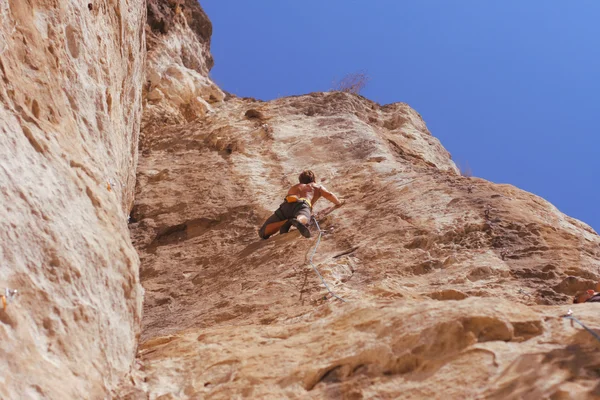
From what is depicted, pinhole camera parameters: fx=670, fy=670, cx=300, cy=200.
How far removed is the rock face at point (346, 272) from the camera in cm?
370

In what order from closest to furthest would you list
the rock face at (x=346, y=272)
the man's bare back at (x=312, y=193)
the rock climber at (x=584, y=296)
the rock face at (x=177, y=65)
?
the rock face at (x=346, y=272)
the rock climber at (x=584, y=296)
the man's bare back at (x=312, y=193)
the rock face at (x=177, y=65)

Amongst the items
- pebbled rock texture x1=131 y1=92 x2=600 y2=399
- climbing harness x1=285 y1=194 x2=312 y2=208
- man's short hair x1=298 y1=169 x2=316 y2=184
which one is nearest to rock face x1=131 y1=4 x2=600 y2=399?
pebbled rock texture x1=131 y1=92 x2=600 y2=399

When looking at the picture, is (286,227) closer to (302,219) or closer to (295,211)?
(295,211)

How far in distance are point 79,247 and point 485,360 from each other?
243 cm

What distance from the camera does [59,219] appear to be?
13.1 feet

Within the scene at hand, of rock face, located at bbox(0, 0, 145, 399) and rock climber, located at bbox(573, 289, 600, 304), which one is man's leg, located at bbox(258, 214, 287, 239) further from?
rock climber, located at bbox(573, 289, 600, 304)

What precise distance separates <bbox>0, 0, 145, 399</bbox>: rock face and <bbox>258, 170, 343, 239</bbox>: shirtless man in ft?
6.24

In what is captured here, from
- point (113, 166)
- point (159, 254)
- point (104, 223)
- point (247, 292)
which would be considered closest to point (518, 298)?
point (247, 292)

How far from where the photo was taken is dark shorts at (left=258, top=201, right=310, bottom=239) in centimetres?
715

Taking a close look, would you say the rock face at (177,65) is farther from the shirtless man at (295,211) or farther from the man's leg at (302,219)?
the man's leg at (302,219)

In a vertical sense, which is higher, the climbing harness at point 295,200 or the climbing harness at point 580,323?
the climbing harness at point 295,200

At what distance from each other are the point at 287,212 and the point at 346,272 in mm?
→ 1612

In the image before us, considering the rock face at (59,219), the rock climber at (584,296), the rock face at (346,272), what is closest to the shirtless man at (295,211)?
the rock face at (346,272)

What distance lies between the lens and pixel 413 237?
615 centimetres
